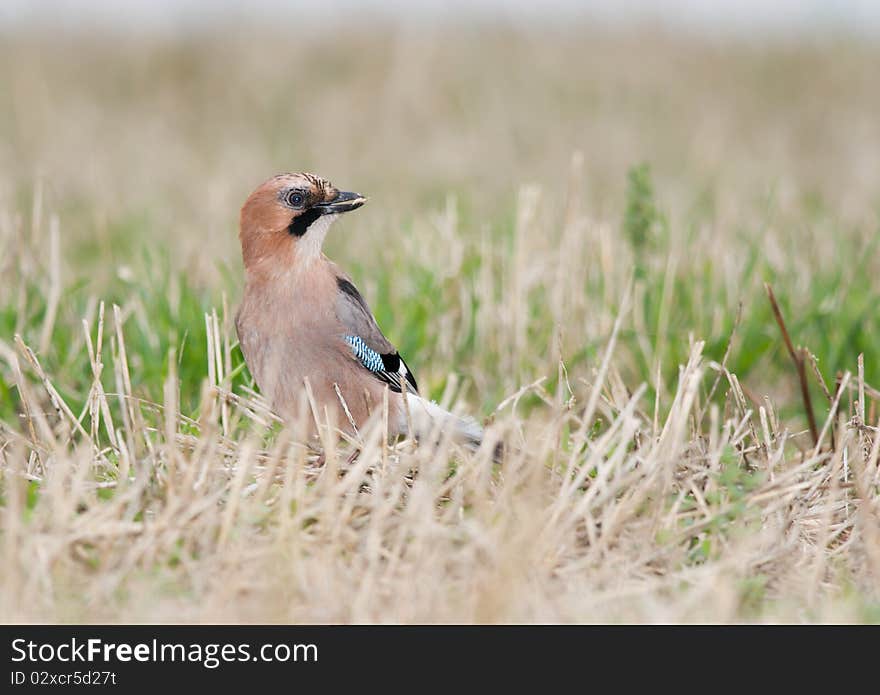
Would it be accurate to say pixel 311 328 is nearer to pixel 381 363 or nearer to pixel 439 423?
pixel 381 363

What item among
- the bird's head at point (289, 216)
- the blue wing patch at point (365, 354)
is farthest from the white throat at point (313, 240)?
the blue wing patch at point (365, 354)

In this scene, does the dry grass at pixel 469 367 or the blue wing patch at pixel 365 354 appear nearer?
the dry grass at pixel 469 367

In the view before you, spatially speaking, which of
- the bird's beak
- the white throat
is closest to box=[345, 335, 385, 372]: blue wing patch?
the white throat

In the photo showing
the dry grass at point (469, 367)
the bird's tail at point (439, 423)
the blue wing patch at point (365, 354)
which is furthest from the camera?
the blue wing patch at point (365, 354)

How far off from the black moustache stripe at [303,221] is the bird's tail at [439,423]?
2.34 ft

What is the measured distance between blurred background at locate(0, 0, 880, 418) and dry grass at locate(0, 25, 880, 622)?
38mm

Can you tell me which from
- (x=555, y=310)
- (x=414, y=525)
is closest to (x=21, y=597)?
(x=414, y=525)

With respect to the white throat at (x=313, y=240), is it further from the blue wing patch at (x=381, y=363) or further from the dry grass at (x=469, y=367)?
the dry grass at (x=469, y=367)

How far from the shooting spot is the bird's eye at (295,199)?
4.70 meters

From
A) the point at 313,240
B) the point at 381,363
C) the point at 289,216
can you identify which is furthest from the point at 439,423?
the point at 289,216

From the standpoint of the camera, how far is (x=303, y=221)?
15.4 feet

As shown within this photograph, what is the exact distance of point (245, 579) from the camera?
3219 millimetres

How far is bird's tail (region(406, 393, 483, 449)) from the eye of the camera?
444 cm

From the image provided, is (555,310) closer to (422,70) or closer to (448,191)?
(448,191)
